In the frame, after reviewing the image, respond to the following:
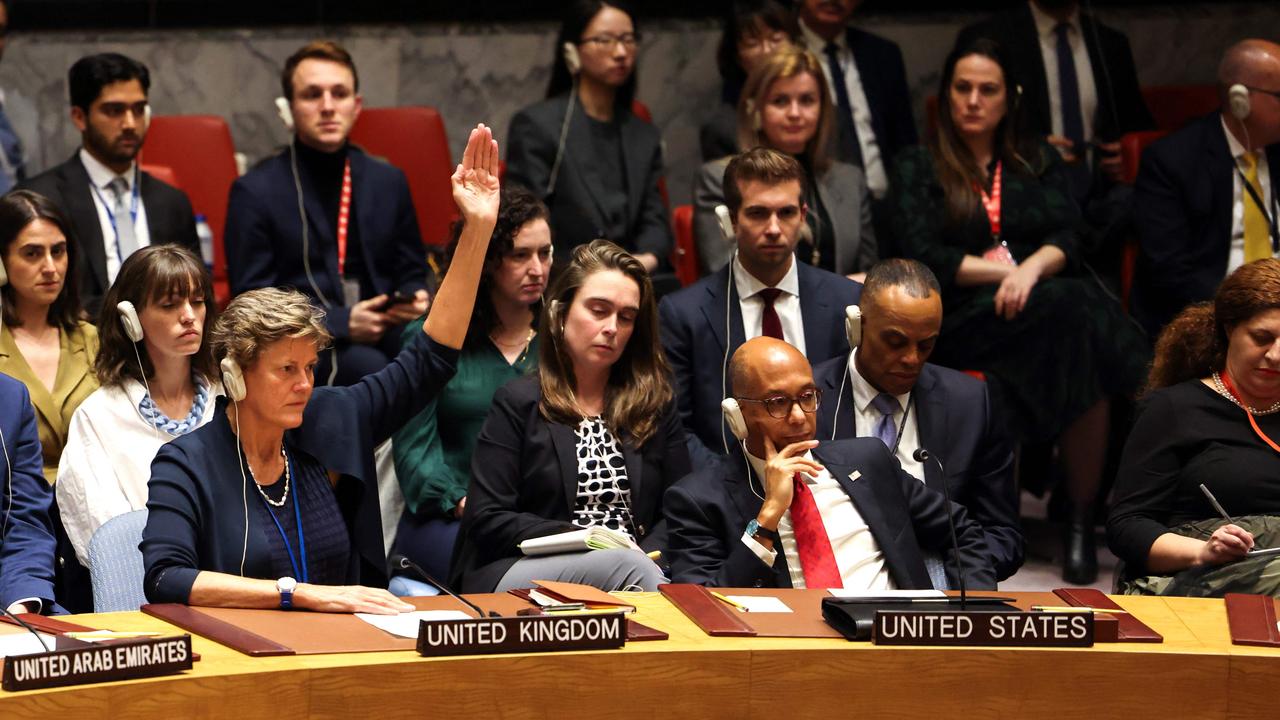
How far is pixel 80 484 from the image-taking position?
3.13 meters

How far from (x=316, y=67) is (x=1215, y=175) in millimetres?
2403

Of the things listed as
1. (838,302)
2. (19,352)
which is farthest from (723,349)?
(19,352)

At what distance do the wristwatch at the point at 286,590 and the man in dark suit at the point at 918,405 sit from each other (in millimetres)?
1203

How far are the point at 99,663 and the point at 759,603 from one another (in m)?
0.98

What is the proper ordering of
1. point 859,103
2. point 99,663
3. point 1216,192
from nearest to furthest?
point 99,663 → point 1216,192 → point 859,103

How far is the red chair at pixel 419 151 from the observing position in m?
4.93

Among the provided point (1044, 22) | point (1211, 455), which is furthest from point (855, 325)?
point (1044, 22)

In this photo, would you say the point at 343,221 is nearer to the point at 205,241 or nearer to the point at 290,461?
the point at 205,241

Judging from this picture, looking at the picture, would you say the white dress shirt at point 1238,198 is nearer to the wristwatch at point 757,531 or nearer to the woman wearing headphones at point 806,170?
the woman wearing headphones at point 806,170

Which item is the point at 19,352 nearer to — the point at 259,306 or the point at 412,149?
the point at 259,306

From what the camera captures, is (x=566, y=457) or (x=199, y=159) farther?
(x=199, y=159)

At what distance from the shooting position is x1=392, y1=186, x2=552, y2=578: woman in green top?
348 cm

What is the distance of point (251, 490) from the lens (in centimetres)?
265

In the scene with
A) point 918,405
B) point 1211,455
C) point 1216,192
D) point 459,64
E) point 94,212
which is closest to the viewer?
point 1211,455
